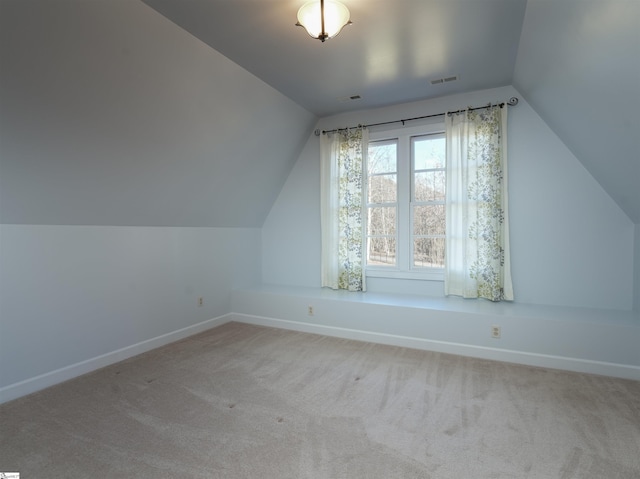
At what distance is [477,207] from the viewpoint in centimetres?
362

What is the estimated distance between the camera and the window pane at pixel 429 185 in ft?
13.1

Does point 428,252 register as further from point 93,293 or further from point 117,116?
point 93,293

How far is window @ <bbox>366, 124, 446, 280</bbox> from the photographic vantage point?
4.01 metres

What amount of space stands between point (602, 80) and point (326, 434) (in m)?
2.79

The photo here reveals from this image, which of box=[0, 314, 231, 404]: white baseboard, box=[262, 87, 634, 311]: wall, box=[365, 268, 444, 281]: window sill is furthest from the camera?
box=[365, 268, 444, 281]: window sill

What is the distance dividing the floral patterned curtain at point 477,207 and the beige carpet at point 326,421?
89 cm

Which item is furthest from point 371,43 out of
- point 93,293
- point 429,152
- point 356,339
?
point 93,293

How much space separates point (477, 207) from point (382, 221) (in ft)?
3.68

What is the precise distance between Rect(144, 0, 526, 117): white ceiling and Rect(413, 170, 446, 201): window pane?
35.0 inches

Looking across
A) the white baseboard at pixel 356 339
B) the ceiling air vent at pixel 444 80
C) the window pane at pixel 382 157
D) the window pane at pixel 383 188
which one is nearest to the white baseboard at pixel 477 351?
the white baseboard at pixel 356 339

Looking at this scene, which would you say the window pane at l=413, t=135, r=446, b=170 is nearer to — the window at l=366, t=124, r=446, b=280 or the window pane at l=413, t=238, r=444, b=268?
the window at l=366, t=124, r=446, b=280

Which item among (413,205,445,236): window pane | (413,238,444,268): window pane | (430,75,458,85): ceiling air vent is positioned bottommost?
(413,238,444,268): window pane

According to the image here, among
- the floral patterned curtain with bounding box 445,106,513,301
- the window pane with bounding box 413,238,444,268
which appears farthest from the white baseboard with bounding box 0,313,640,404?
the window pane with bounding box 413,238,444,268

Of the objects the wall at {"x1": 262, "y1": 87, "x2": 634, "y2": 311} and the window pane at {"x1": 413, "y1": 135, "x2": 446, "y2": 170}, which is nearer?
the wall at {"x1": 262, "y1": 87, "x2": 634, "y2": 311}
